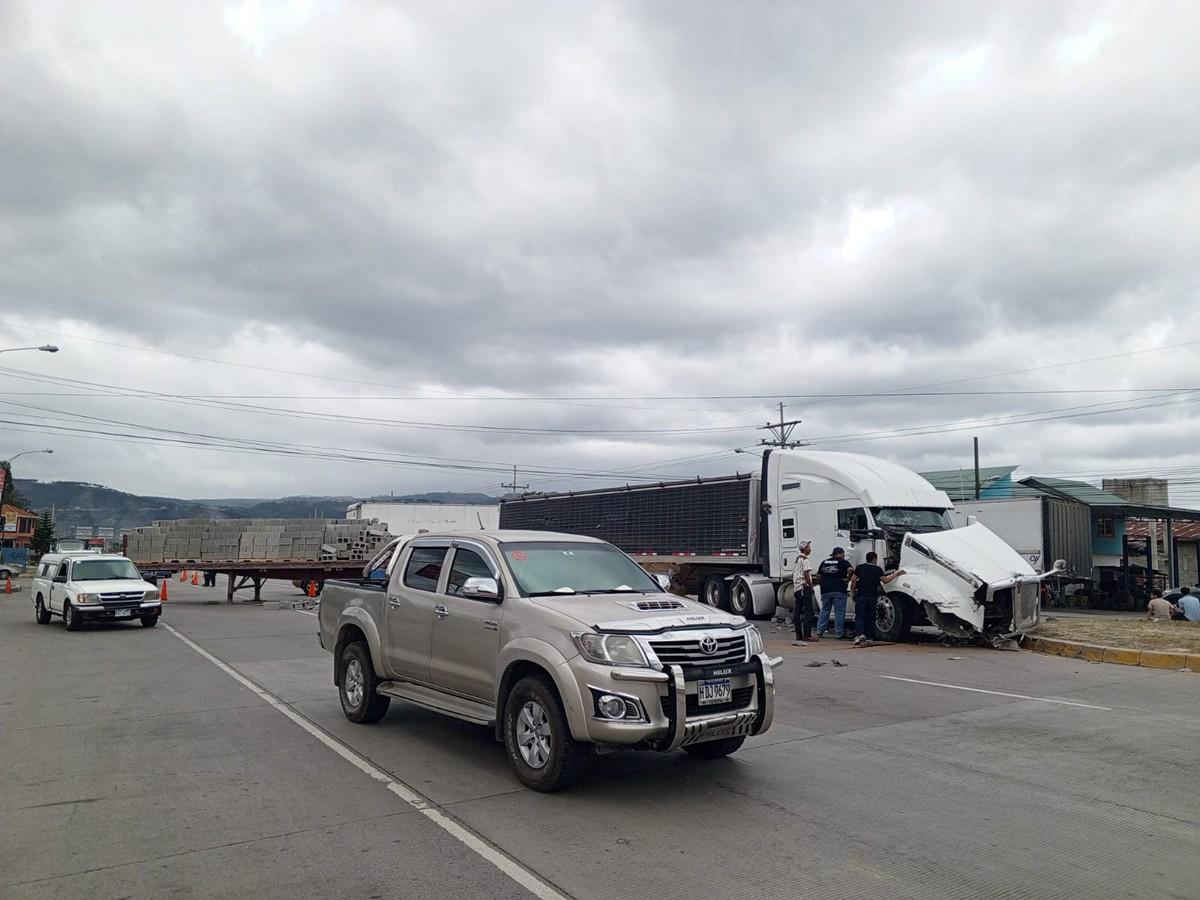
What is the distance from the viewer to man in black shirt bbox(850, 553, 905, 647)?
51.2ft

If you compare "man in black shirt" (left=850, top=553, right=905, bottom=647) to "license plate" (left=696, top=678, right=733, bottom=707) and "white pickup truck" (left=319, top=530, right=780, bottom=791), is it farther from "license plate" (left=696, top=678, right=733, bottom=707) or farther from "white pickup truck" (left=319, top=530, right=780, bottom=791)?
"license plate" (left=696, top=678, right=733, bottom=707)

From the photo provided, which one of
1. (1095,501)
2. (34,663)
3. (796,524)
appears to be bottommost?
(34,663)

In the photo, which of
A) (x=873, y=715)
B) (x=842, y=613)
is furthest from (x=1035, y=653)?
(x=873, y=715)

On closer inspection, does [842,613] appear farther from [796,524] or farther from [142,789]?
[142,789]

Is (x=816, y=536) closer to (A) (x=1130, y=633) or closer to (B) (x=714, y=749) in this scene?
(A) (x=1130, y=633)

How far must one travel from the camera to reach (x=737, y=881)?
14.7ft

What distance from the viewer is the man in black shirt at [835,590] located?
16.0 m

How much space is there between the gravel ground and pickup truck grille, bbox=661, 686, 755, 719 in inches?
400

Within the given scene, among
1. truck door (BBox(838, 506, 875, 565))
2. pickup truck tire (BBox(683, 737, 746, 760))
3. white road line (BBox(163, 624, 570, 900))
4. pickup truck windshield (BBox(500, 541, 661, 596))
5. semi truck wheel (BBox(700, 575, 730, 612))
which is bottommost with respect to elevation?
white road line (BBox(163, 624, 570, 900))

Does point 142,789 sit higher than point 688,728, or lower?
lower

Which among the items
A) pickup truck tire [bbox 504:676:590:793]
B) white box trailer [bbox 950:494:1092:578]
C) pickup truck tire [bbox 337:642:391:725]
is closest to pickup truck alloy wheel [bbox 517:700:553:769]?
pickup truck tire [bbox 504:676:590:793]

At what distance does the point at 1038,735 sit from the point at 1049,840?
3200 millimetres

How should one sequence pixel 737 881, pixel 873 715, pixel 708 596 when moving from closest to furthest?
1. pixel 737 881
2. pixel 873 715
3. pixel 708 596

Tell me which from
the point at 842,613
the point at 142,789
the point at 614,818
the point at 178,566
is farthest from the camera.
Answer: the point at 178,566
